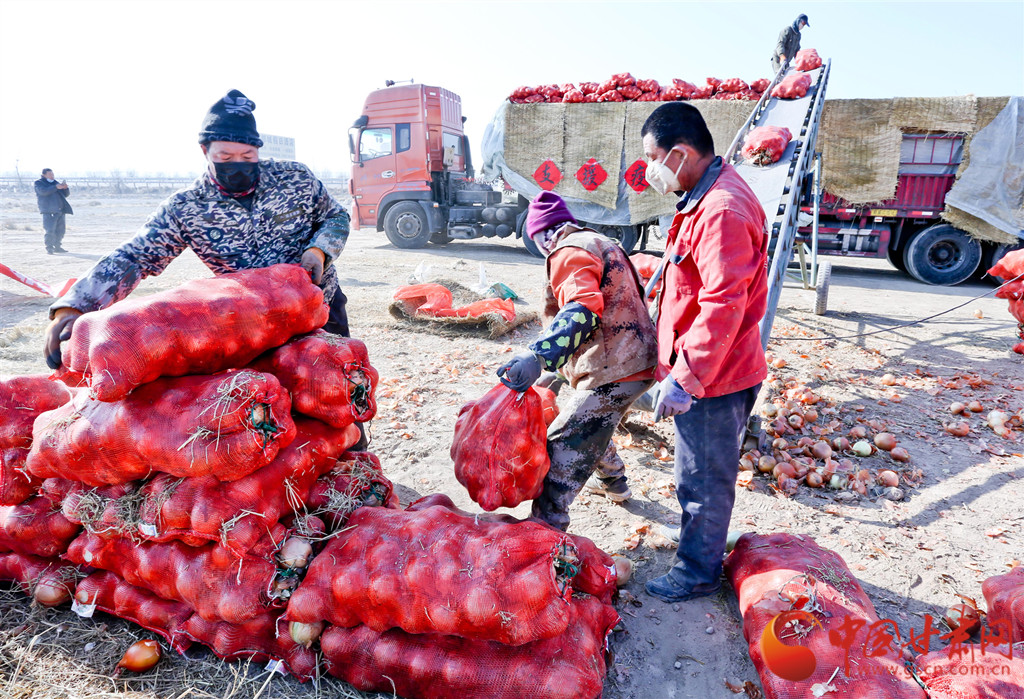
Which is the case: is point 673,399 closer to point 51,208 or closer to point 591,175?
point 591,175

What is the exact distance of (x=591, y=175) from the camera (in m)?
12.4

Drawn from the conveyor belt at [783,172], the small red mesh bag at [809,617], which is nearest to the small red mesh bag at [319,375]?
the small red mesh bag at [809,617]

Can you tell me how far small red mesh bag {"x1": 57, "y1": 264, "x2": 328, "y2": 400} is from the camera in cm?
192

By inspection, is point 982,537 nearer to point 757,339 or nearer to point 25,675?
point 757,339

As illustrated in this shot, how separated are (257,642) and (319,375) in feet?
3.39

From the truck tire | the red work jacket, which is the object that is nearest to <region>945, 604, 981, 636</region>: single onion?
the red work jacket

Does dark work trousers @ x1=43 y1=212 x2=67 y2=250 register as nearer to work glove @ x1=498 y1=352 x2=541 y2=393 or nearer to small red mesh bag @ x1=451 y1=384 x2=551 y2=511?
small red mesh bag @ x1=451 y1=384 x2=551 y2=511

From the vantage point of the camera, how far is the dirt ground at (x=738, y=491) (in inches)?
87.2

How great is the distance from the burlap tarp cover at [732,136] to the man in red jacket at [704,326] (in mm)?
9819

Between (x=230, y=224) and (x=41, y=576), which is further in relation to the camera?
(x=230, y=224)

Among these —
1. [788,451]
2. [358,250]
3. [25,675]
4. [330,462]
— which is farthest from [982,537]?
[358,250]

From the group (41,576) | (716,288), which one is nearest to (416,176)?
(41,576)

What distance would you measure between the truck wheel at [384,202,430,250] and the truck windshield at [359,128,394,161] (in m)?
1.29

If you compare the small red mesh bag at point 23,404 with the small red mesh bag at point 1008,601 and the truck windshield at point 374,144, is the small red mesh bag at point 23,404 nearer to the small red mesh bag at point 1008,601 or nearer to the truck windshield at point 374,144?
the small red mesh bag at point 1008,601
